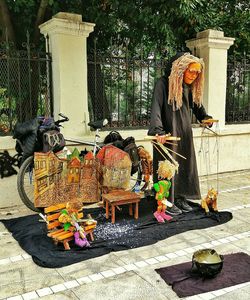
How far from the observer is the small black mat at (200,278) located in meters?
3.08

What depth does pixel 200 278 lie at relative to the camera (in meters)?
3.24

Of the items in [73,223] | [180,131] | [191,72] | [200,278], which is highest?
[191,72]

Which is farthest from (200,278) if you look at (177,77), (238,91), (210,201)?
(238,91)

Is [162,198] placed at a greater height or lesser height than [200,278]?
greater

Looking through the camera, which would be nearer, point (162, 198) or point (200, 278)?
point (200, 278)

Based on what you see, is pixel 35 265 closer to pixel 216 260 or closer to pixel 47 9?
pixel 216 260

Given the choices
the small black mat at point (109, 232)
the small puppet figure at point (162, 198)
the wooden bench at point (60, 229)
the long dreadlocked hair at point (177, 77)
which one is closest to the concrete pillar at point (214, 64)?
the long dreadlocked hair at point (177, 77)

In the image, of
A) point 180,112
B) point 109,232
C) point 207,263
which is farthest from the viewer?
point 180,112

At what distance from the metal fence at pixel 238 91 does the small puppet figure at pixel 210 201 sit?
3.35 metres

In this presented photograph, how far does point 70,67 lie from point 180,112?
1.87 m

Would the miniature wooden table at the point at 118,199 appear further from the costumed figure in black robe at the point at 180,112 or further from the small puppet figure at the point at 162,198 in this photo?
the costumed figure in black robe at the point at 180,112

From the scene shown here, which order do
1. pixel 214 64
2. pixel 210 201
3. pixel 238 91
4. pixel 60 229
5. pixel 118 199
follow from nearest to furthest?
pixel 60 229
pixel 118 199
pixel 210 201
pixel 214 64
pixel 238 91

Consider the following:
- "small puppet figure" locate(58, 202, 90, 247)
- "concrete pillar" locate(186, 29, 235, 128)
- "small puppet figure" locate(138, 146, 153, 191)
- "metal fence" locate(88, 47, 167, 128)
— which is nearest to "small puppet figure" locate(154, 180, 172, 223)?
"small puppet figure" locate(138, 146, 153, 191)

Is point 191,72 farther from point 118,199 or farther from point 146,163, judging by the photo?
point 118,199
